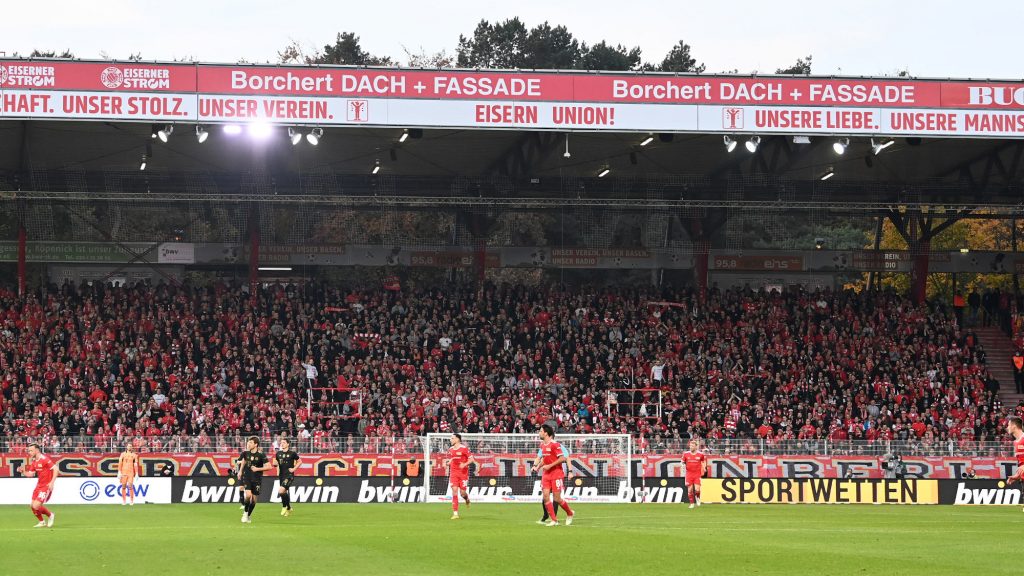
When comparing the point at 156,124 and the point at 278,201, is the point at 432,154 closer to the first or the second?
the point at 278,201

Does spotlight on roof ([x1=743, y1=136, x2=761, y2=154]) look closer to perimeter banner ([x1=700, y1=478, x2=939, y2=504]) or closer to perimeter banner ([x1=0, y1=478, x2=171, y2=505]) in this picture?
perimeter banner ([x1=700, y1=478, x2=939, y2=504])

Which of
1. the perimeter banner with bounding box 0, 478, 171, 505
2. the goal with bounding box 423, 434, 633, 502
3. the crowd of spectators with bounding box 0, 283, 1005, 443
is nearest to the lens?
the perimeter banner with bounding box 0, 478, 171, 505

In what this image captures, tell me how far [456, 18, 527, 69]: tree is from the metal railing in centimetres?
5098

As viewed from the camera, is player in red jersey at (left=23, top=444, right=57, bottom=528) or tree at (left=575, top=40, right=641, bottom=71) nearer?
player in red jersey at (left=23, top=444, right=57, bottom=528)

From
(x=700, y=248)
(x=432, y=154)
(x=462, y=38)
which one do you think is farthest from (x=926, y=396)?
(x=462, y=38)

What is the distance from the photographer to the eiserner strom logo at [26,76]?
3509 cm

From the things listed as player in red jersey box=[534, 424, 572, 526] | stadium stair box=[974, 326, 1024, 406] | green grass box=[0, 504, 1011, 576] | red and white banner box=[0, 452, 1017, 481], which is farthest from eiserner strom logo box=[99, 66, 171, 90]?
stadium stair box=[974, 326, 1024, 406]

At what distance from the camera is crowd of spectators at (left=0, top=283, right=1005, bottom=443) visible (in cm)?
4041

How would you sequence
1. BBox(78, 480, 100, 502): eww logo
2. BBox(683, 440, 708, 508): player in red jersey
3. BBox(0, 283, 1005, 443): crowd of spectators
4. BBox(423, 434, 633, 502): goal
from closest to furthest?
BBox(683, 440, 708, 508): player in red jersey
BBox(78, 480, 100, 502): eww logo
BBox(423, 434, 633, 502): goal
BBox(0, 283, 1005, 443): crowd of spectators

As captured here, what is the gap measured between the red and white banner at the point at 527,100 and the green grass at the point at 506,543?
12.1 metres

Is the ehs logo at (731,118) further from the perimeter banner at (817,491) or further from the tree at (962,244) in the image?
the tree at (962,244)

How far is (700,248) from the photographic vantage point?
48.9m

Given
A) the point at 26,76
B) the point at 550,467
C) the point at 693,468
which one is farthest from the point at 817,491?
the point at 26,76

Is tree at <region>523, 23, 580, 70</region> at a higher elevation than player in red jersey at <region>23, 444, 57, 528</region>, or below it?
higher
